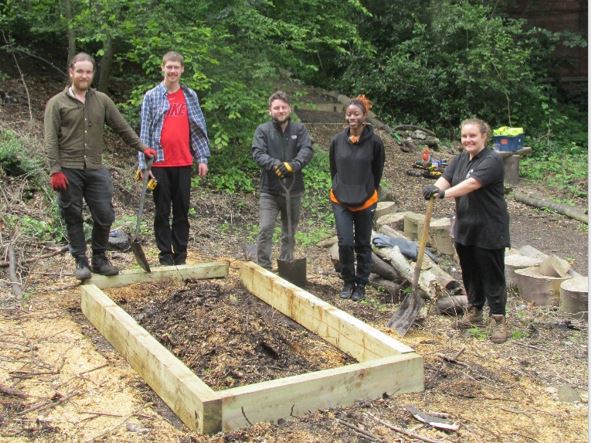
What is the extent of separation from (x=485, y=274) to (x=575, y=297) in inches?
44.4

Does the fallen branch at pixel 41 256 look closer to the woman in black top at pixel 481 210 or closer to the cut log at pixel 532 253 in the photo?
the woman in black top at pixel 481 210

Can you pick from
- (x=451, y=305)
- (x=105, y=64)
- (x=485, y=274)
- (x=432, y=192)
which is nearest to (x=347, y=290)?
(x=451, y=305)

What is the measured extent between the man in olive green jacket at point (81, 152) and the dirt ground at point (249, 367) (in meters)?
0.50

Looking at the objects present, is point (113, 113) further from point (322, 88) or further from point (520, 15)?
point (520, 15)

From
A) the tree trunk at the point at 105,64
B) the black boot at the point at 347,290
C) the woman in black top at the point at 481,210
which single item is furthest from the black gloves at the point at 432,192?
the tree trunk at the point at 105,64

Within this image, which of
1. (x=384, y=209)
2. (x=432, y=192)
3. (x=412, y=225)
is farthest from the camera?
(x=384, y=209)

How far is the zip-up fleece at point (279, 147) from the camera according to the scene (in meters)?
5.73

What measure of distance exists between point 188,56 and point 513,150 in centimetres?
720

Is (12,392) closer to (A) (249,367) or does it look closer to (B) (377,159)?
(A) (249,367)

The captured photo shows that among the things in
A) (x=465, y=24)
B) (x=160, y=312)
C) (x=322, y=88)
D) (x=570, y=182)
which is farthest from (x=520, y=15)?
(x=160, y=312)

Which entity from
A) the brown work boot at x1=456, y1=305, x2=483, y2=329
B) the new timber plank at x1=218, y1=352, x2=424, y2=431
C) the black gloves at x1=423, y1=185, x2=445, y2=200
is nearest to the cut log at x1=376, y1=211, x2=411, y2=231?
the brown work boot at x1=456, y1=305, x2=483, y2=329

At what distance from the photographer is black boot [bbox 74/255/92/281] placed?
207 inches

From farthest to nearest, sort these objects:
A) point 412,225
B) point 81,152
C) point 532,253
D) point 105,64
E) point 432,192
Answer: point 105,64 < point 412,225 < point 532,253 < point 81,152 < point 432,192

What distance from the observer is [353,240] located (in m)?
5.73
